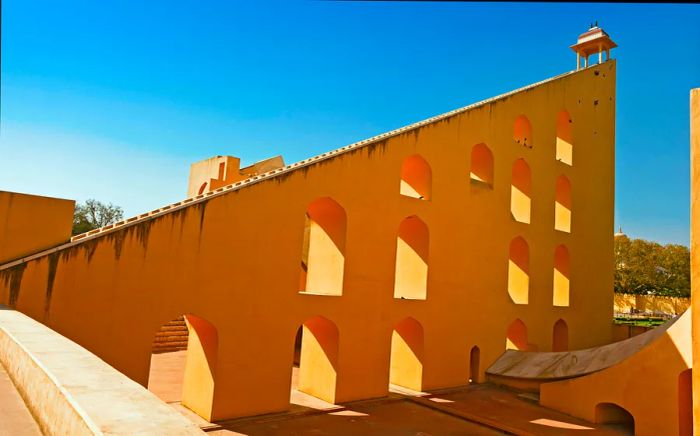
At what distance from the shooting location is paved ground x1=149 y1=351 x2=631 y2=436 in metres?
7.62

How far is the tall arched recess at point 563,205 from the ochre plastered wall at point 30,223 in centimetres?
1245

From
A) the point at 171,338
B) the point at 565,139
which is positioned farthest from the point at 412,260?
the point at 171,338

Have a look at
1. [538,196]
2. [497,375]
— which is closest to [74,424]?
[497,375]

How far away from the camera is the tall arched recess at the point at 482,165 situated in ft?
40.3

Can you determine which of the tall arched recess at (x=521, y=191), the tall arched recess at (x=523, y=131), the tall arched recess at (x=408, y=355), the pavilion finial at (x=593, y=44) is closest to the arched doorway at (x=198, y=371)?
the tall arched recess at (x=408, y=355)

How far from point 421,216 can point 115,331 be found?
251 inches

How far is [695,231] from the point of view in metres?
5.40

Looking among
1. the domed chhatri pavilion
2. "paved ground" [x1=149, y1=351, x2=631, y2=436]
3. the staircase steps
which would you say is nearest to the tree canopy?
the domed chhatri pavilion

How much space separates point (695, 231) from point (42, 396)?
615cm

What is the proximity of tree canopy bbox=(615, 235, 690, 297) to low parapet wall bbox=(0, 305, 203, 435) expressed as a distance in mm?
34700

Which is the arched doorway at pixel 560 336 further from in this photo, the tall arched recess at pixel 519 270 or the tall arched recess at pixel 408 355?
the tall arched recess at pixel 408 355

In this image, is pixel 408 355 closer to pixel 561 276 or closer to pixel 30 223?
pixel 561 276

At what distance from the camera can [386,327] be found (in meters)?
9.80

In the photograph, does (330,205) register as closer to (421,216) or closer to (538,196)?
(421,216)
